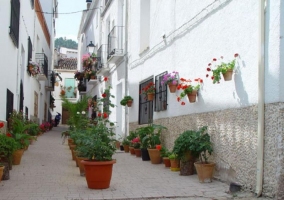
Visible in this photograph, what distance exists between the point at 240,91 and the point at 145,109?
5.43m

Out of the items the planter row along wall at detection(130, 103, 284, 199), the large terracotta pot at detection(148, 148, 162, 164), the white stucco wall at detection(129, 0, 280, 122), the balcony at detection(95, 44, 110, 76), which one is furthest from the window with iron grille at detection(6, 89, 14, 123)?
the balcony at detection(95, 44, 110, 76)

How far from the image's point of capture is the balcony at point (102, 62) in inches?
671

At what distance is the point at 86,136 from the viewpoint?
6656mm

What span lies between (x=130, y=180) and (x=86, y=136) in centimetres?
133

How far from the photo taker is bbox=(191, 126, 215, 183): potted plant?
6789mm

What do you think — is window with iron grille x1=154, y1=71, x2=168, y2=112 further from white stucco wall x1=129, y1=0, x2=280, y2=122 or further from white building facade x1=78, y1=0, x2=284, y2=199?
white stucco wall x1=129, y1=0, x2=280, y2=122

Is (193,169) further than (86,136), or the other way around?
(193,169)

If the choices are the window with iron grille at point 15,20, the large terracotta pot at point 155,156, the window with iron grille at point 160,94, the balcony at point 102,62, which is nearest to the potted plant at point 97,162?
the large terracotta pot at point 155,156

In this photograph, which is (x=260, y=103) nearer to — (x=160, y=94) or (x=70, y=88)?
(x=160, y=94)

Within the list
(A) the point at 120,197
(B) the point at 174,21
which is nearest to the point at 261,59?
(A) the point at 120,197

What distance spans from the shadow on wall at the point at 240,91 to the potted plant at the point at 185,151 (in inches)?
50.9

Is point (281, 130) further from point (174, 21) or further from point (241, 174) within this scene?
point (174, 21)

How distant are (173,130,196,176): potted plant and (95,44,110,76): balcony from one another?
31.9 ft

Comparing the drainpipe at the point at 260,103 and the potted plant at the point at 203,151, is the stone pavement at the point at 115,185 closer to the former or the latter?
the potted plant at the point at 203,151
